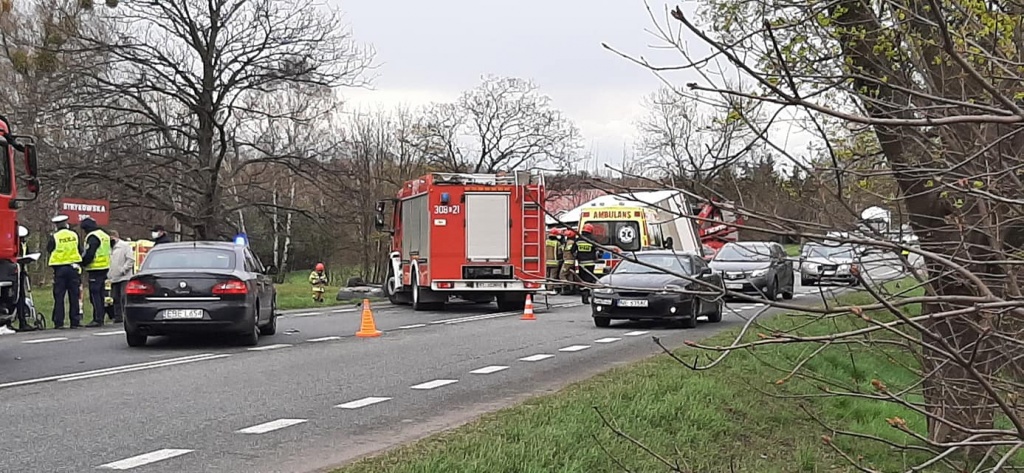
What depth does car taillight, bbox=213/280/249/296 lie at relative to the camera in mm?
14961

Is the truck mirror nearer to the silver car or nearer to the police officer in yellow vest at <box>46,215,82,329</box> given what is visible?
the police officer in yellow vest at <box>46,215,82,329</box>

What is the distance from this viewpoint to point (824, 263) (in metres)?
4.75

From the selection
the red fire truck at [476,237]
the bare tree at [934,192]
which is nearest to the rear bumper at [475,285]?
the red fire truck at [476,237]

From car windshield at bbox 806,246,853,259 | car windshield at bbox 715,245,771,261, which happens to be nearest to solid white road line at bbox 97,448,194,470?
car windshield at bbox 715,245,771,261

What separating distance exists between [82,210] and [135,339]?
9881 mm

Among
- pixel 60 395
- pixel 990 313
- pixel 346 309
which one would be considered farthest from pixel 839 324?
pixel 346 309

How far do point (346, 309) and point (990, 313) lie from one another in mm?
23102

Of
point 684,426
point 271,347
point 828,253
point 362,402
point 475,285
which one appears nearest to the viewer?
point 828,253

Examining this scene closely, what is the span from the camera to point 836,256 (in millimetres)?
4730

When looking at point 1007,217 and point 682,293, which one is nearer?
point 682,293

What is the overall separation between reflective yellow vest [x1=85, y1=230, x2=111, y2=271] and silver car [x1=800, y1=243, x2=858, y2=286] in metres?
16.8

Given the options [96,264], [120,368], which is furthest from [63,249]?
[120,368]

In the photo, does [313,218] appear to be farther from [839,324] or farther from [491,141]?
[839,324]

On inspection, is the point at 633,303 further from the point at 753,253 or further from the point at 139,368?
the point at 753,253
